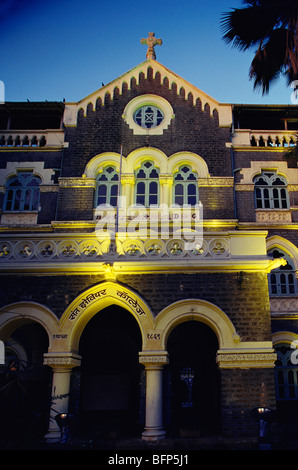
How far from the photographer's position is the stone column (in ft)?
35.0

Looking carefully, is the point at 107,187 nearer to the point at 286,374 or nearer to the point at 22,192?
the point at 22,192

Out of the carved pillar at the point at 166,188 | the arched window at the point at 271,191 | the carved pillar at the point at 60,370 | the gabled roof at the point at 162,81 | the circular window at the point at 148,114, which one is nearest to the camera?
the carved pillar at the point at 60,370

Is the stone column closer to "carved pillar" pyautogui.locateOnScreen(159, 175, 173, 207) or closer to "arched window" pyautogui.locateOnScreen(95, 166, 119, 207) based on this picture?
"carved pillar" pyautogui.locateOnScreen(159, 175, 173, 207)

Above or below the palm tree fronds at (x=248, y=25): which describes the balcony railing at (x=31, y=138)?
below

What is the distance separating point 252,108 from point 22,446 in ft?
49.0

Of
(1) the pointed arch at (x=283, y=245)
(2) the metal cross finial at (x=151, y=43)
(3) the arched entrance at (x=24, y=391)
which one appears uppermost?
(2) the metal cross finial at (x=151, y=43)

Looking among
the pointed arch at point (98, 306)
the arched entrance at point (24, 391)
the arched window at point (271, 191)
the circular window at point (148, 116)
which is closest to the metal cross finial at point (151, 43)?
the circular window at point (148, 116)

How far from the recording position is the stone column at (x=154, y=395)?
35.0 ft

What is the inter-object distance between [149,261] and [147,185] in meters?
5.50

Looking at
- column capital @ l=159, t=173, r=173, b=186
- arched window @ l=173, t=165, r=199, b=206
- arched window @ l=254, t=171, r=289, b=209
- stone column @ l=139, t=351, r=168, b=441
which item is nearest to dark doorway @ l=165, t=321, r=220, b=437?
stone column @ l=139, t=351, r=168, b=441

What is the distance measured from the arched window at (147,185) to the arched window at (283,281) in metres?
4.77

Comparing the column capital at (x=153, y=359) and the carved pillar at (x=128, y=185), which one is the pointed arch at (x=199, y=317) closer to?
the column capital at (x=153, y=359)

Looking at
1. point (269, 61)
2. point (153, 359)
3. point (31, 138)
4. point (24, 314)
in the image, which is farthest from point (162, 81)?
point (153, 359)

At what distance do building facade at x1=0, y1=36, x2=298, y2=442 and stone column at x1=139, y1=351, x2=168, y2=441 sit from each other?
34 millimetres
